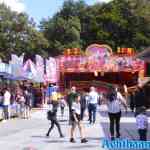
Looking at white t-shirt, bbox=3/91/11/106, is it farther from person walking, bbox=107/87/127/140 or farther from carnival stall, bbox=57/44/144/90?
carnival stall, bbox=57/44/144/90

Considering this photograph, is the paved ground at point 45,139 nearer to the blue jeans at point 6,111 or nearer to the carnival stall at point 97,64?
the blue jeans at point 6,111

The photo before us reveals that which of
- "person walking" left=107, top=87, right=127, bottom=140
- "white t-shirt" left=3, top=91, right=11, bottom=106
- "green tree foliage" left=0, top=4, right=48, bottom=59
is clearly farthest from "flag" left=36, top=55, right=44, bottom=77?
"person walking" left=107, top=87, right=127, bottom=140

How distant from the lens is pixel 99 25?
95438mm

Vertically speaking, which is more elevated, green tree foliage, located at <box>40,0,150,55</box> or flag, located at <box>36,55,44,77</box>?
green tree foliage, located at <box>40,0,150,55</box>

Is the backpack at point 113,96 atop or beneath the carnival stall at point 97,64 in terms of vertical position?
beneath

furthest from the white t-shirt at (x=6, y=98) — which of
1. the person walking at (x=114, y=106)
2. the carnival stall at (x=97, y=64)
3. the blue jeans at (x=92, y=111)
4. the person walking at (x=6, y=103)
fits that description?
the carnival stall at (x=97, y=64)

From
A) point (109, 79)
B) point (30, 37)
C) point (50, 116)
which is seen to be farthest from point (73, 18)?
point (50, 116)

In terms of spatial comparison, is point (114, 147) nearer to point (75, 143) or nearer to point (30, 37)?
point (75, 143)

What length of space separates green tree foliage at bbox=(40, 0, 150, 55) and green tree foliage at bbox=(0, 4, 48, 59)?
506cm

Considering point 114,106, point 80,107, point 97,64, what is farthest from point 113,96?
point 97,64

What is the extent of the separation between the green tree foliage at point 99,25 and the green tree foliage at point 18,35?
506cm

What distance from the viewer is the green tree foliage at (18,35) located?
82688mm

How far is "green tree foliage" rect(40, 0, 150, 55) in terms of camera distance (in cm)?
9006

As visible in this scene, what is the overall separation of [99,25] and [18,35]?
17.0 meters
